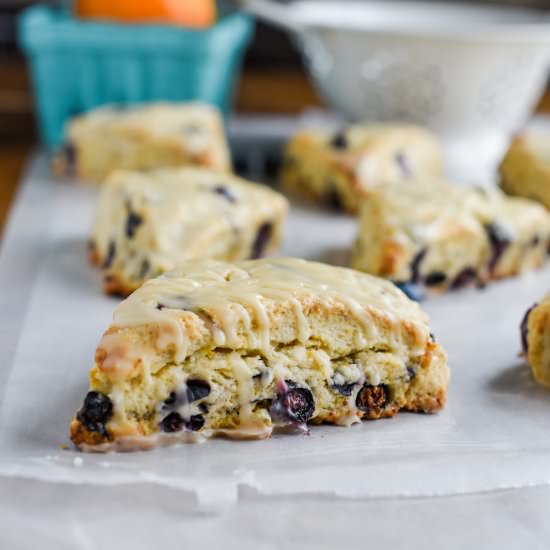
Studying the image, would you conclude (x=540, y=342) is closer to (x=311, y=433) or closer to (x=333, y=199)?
(x=311, y=433)

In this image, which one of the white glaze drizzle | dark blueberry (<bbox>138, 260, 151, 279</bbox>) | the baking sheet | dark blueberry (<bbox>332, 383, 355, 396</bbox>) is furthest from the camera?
dark blueberry (<bbox>138, 260, 151, 279</bbox>)

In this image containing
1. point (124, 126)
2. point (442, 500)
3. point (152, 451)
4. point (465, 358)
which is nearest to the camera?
point (442, 500)

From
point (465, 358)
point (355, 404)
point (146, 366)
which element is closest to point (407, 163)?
point (465, 358)

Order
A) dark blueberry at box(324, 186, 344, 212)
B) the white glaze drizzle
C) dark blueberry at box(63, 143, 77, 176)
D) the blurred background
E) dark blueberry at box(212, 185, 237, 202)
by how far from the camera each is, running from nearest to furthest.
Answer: the white glaze drizzle → dark blueberry at box(212, 185, 237, 202) → dark blueberry at box(324, 186, 344, 212) → dark blueberry at box(63, 143, 77, 176) → the blurred background

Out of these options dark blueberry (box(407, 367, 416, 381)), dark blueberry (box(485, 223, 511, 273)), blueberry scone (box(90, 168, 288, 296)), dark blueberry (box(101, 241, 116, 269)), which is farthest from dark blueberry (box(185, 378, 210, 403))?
dark blueberry (box(485, 223, 511, 273))

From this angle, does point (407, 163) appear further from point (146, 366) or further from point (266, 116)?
point (146, 366)

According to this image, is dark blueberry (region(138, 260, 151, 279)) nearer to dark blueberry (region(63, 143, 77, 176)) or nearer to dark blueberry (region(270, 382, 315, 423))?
dark blueberry (region(270, 382, 315, 423))

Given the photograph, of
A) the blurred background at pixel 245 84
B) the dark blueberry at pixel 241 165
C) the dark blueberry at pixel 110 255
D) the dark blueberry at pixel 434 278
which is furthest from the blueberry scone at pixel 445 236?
the blurred background at pixel 245 84
